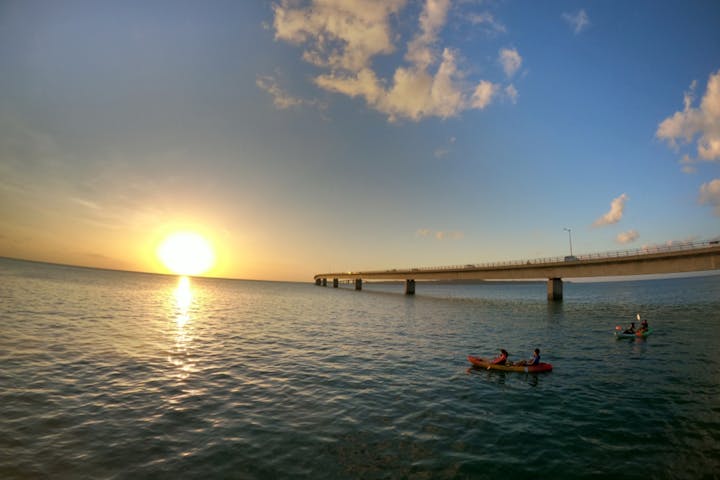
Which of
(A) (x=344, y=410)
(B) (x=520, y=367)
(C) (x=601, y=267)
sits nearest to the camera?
(A) (x=344, y=410)

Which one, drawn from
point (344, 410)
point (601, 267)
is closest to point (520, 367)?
point (344, 410)

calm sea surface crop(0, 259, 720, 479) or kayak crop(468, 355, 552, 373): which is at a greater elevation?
kayak crop(468, 355, 552, 373)

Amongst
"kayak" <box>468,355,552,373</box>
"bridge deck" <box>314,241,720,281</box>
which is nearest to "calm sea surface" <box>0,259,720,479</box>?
"kayak" <box>468,355,552,373</box>

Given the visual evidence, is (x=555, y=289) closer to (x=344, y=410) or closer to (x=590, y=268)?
(x=590, y=268)

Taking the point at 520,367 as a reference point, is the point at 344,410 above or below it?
below

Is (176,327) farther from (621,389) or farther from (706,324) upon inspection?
(706,324)

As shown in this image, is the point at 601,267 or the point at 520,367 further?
the point at 601,267

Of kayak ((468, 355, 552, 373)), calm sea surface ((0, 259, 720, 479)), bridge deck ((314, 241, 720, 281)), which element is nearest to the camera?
calm sea surface ((0, 259, 720, 479))

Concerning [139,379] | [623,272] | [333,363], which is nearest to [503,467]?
[333,363]

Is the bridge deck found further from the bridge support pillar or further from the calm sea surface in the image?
the calm sea surface

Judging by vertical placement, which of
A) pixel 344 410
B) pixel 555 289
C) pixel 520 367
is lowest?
pixel 344 410

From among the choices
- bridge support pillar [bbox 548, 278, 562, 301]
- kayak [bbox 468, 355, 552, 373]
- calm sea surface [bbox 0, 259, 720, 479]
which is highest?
bridge support pillar [bbox 548, 278, 562, 301]

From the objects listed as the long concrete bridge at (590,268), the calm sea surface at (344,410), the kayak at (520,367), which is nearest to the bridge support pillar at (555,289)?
the long concrete bridge at (590,268)

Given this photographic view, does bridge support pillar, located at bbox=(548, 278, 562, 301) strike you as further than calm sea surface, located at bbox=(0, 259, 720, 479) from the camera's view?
Yes
